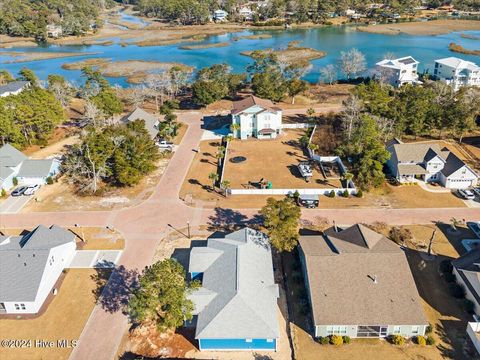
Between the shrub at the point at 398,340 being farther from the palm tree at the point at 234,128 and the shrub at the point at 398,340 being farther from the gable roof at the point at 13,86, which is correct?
the gable roof at the point at 13,86

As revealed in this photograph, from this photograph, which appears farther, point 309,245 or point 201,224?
point 201,224

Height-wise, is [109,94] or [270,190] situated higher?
[109,94]

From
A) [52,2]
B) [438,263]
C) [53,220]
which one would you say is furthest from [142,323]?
[52,2]

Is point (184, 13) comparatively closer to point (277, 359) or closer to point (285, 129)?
point (285, 129)

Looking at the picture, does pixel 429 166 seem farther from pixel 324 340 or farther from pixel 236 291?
pixel 236 291

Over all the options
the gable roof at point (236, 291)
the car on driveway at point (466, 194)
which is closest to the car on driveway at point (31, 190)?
the gable roof at point (236, 291)
